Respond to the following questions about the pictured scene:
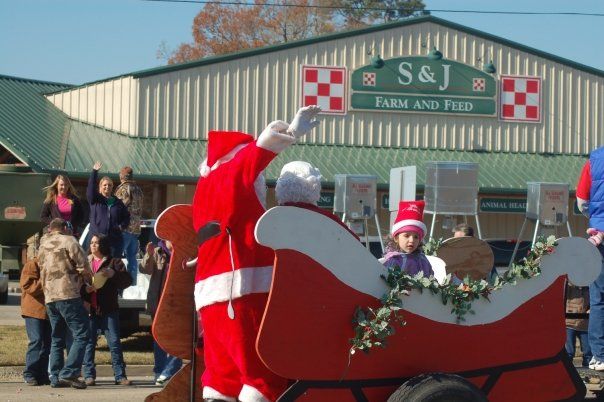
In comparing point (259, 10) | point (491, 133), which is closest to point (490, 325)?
point (491, 133)

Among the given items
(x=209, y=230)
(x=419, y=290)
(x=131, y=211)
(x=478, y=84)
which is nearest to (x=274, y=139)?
(x=209, y=230)

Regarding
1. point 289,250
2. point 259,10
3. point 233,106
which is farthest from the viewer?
point 259,10

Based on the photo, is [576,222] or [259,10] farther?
[259,10]

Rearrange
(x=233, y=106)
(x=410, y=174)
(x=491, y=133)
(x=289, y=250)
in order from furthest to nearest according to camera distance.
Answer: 1. (x=491, y=133)
2. (x=233, y=106)
3. (x=410, y=174)
4. (x=289, y=250)

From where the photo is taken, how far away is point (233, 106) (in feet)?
84.4

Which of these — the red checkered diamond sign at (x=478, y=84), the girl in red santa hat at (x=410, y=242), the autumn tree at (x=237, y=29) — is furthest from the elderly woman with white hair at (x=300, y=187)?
the autumn tree at (x=237, y=29)

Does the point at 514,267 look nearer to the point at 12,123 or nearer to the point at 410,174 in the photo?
the point at 410,174

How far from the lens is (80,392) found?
9570mm

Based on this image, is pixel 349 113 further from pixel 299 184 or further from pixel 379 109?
pixel 299 184

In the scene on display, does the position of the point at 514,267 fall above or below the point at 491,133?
below

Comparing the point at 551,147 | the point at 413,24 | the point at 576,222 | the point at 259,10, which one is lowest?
the point at 576,222

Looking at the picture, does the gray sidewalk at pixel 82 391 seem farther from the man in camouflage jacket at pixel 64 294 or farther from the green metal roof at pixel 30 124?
the green metal roof at pixel 30 124

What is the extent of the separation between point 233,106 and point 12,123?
17.8ft

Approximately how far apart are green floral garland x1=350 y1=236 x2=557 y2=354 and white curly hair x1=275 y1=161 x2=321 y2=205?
609mm
